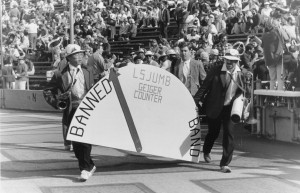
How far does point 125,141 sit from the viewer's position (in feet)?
28.3

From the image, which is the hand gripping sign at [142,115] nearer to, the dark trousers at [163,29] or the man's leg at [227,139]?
the man's leg at [227,139]

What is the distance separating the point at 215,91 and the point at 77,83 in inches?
81.5

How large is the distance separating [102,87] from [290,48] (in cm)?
562

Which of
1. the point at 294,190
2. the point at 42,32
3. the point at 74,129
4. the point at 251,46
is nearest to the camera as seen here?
→ the point at 294,190

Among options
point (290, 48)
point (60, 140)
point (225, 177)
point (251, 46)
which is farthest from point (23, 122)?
point (225, 177)

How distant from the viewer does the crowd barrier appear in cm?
2041

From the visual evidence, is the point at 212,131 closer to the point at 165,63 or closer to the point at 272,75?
the point at 272,75

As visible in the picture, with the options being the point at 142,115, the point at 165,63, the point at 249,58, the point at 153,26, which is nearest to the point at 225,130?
the point at 142,115

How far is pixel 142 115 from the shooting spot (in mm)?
8758

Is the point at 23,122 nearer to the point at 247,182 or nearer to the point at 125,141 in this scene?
the point at 125,141

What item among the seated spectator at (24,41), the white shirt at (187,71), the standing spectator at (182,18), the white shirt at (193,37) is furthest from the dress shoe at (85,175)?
the seated spectator at (24,41)

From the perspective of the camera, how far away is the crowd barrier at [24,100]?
66.9 feet

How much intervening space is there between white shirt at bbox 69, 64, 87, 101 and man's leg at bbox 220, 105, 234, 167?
2.13 metres

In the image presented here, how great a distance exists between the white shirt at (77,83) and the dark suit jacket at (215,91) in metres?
1.82
